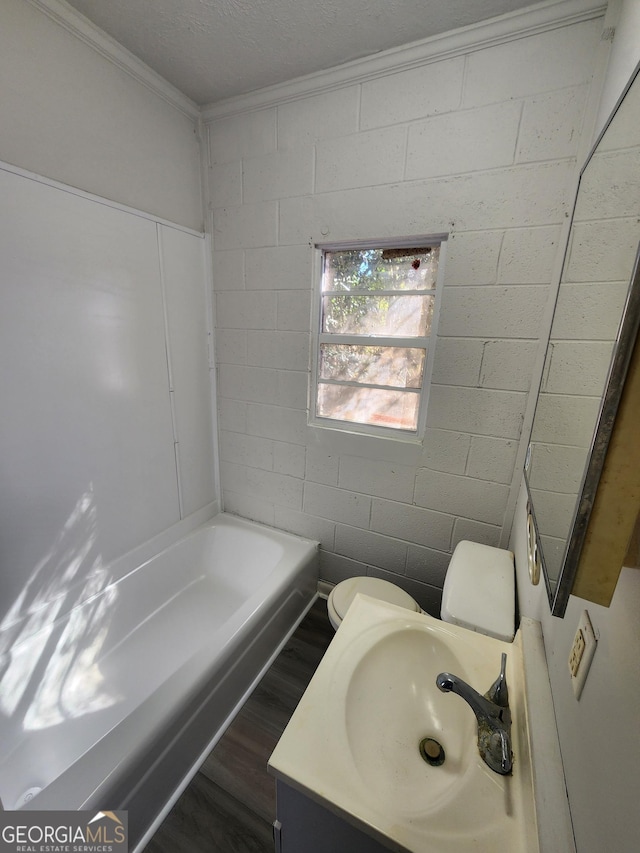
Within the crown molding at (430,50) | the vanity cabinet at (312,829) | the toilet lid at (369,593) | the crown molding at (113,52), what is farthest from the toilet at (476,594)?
the crown molding at (113,52)

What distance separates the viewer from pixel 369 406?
1.70 metres

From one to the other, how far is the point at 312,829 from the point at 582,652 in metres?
0.61

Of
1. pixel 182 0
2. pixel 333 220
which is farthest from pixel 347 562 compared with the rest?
pixel 182 0

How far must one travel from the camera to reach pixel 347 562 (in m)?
1.88

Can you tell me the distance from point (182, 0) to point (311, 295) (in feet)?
3.43

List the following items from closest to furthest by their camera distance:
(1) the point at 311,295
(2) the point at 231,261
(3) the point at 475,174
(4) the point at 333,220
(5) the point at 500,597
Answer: (5) the point at 500,597
(3) the point at 475,174
(4) the point at 333,220
(1) the point at 311,295
(2) the point at 231,261

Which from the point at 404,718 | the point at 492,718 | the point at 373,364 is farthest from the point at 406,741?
the point at 373,364

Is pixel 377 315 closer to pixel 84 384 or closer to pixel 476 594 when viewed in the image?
pixel 476 594

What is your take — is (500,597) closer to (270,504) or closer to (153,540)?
(270,504)

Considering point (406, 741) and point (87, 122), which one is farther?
point (87, 122)

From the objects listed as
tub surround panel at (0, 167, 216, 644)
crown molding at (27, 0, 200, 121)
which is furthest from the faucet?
crown molding at (27, 0, 200, 121)

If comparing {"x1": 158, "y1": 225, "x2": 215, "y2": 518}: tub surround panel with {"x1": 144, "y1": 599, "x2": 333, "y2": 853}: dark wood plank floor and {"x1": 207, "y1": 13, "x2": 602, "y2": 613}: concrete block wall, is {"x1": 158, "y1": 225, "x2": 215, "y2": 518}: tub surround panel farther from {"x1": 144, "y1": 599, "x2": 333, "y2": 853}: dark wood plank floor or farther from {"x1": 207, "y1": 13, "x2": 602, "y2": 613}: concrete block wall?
{"x1": 144, "y1": 599, "x2": 333, "y2": 853}: dark wood plank floor

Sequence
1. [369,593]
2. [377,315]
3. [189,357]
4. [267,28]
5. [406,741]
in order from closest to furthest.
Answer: [406,741]
[267,28]
[369,593]
[377,315]
[189,357]

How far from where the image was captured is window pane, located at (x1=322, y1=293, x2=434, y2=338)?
59.5 inches
